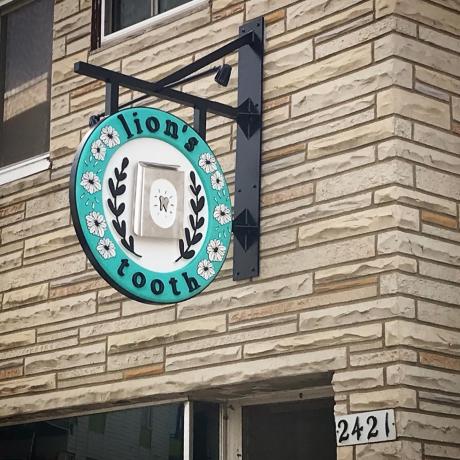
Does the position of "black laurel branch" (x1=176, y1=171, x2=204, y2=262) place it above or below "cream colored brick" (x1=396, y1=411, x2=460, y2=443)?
above

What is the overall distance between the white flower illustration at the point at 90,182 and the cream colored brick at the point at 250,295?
1.22 meters

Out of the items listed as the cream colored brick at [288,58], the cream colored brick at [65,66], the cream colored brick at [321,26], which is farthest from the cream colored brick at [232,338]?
the cream colored brick at [65,66]

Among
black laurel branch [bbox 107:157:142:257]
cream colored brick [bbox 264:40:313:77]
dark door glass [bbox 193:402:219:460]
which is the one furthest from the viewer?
dark door glass [bbox 193:402:219:460]

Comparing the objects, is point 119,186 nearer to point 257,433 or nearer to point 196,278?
point 196,278

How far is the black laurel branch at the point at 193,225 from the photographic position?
21.4 ft

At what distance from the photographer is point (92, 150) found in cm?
627

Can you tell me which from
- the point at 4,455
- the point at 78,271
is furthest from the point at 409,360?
the point at 4,455

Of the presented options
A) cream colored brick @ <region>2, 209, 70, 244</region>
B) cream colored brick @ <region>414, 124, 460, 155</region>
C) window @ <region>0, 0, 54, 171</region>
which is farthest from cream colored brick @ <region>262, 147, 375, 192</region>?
window @ <region>0, 0, 54, 171</region>

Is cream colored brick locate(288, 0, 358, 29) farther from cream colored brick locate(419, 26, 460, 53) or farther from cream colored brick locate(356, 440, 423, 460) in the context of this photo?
cream colored brick locate(356, 440, 423, 460)

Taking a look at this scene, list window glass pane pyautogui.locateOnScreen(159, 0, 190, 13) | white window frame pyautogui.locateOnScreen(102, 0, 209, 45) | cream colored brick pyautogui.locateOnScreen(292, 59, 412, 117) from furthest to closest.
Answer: window glass pane pyautogui.locateOnScreen(159, 0, 190, 13) < white window frame pyautogui.locateOnScreen(102, 0, 209, 45) < cream colored brick pyautogui.locateOnScreen(292, 59, 412, 117)

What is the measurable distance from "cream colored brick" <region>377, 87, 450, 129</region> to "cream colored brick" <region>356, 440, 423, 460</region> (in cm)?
179

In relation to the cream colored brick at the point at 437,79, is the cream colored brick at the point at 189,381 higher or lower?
lower

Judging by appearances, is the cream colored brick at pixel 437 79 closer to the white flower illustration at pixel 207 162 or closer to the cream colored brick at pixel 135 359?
the white flower illustration at pixel 207 162

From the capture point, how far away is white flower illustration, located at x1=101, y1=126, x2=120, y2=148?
20.8 feet
